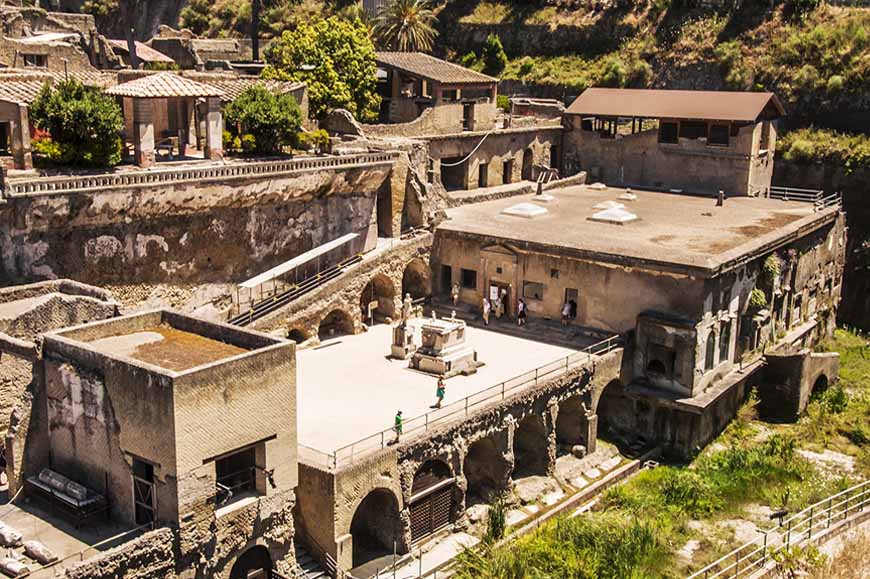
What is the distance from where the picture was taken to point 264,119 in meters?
43.6

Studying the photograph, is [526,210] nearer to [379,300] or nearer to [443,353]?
[379,300]

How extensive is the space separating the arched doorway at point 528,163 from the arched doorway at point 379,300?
18454mm

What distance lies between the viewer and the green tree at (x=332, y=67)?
2114 inches

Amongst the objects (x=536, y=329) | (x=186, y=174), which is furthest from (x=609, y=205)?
(x=186, y=174)

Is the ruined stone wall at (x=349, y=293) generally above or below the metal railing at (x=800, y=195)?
below

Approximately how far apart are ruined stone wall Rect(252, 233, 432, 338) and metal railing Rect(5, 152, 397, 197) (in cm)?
413

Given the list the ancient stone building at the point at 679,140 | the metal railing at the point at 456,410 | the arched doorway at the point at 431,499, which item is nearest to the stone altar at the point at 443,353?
the metal railing at the point at 456,410

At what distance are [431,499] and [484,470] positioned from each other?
3.76 m

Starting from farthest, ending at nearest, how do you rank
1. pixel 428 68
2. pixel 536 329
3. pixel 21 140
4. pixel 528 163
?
pixel 528 163 → pixel 428 68 → pixel 536 329 → pixel 21 140

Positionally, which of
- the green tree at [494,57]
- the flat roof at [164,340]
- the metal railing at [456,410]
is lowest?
the metal railing at [456,410]

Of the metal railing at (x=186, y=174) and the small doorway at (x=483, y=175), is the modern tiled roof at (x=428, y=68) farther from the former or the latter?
the metal railing at (x=186, y=174)

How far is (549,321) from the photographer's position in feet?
145

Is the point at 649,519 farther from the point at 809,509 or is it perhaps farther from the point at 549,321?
the point at 549,321

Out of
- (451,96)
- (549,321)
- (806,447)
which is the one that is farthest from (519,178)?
(806,447)
